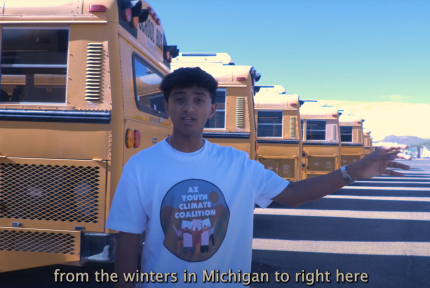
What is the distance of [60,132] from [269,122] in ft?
22.8

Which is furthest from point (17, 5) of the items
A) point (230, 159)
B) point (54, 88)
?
point (230, 159)

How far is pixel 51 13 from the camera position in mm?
3379

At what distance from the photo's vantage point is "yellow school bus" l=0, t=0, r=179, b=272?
3318mm

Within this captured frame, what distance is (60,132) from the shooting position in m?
3.32

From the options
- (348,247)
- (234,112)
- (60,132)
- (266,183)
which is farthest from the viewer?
A: (234,112)

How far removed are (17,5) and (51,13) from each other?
35cm

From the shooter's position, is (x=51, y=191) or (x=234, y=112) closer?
(x=51, y=191)

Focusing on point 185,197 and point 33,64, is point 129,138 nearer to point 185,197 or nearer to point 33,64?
point 33,64

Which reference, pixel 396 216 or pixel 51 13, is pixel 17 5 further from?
pixel 396 216

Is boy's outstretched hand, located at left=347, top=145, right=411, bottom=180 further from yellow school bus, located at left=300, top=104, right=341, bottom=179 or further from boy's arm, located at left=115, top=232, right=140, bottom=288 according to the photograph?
yellow school bus, located at left=300, top=104, right=341, bottom=179

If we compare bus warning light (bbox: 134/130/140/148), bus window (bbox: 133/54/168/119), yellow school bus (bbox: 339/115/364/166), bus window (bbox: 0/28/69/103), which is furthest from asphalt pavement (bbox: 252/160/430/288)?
yellow school bus (bbox: 339/115/364/166)

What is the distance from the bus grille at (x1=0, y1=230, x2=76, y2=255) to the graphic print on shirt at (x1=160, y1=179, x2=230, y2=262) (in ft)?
6.75

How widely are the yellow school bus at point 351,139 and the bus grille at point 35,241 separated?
12.5 metres

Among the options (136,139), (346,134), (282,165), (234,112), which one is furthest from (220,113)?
(346,134)
